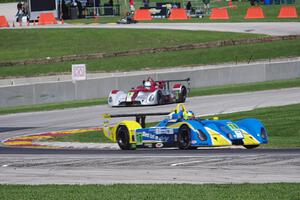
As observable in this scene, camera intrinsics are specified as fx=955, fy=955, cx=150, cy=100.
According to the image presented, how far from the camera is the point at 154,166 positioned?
58.5 ft

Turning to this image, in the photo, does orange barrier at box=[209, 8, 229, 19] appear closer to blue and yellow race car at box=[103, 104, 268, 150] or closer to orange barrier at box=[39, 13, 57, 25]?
orange barrier at box=[39, 13, 57, 25]

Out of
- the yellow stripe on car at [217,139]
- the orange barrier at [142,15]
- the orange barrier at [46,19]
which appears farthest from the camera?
the orange barrier at [142,15]

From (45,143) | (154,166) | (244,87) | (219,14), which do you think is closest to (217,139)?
(154,166)

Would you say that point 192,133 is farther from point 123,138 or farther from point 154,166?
point 154,166

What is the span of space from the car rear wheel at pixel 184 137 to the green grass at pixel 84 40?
93.9 feet

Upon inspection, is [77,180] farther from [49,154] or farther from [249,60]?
[249,60]

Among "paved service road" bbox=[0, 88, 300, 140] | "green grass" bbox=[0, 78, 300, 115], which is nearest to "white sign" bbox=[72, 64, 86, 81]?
"green grass" bbox=[0, 78, 300, 115]

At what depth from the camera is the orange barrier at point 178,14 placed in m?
65.0

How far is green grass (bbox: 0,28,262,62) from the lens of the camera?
165 feet

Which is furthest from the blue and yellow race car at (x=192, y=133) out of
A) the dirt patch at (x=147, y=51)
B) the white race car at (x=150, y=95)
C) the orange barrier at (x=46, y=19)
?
the orange barrier at (x=46, y=19)

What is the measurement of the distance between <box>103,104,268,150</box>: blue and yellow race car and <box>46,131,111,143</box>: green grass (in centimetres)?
317

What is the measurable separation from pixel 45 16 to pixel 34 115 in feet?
101

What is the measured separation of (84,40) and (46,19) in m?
11.0

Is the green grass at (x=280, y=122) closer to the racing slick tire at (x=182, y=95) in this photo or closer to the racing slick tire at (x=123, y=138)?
the racing slick tire at (x=123, y=138)
